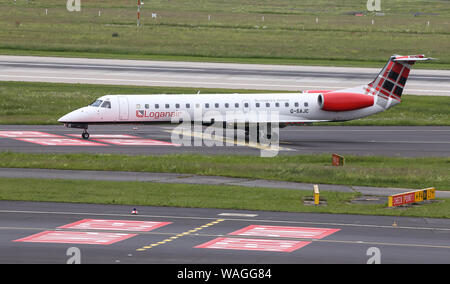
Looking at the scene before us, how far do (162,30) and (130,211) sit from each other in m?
81.1

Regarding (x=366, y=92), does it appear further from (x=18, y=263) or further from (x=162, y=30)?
(x=162, y=30)

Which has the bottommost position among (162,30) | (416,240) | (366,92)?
(416,240)

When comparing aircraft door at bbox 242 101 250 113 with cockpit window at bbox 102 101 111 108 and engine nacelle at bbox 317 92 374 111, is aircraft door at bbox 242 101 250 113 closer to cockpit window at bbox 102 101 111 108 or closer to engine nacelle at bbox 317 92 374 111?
engine nacelle at bbox 317 92 374 111

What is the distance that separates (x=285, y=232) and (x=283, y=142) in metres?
23.2

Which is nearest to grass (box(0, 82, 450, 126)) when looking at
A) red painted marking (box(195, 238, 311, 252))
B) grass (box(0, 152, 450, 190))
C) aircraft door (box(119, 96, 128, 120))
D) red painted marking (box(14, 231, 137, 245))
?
aircraft door (box(119, 96, 128, 120))

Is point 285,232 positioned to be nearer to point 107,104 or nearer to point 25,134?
point 107,104

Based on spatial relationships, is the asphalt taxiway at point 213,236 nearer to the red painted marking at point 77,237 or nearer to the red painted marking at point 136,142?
the red painted marking at point 77,237

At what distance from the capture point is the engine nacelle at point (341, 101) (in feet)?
173

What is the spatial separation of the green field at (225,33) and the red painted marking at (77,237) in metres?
63.9

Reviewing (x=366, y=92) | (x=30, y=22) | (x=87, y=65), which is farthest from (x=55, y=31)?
(x=366, y=92)

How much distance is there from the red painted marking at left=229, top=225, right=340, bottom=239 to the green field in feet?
202

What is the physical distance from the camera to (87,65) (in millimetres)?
86438

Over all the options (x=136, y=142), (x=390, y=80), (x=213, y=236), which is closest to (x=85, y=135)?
(x=136, y=142)
